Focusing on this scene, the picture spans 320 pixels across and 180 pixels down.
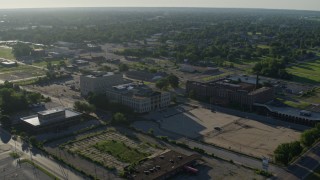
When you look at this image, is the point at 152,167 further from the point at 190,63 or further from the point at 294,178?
the point at 190,63

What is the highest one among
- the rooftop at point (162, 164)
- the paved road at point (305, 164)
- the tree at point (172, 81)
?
the tree at point (172, 81)

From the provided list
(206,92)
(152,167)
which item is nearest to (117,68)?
(206,92)

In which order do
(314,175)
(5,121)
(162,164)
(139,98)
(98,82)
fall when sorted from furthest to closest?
1. (98,82)
2. (139,98)
3. (5,121)
4. (162,164)
5. (314,175)

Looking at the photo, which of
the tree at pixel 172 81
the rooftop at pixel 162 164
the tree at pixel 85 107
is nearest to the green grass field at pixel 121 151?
the rooftop at pixel 162 164

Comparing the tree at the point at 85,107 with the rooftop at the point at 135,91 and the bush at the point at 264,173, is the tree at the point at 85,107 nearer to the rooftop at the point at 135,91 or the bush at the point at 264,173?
the rooftop at the point at 135,91

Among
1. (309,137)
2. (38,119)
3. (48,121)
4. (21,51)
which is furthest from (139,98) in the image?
(21,51)

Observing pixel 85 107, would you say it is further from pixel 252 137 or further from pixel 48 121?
pixel 252 137
